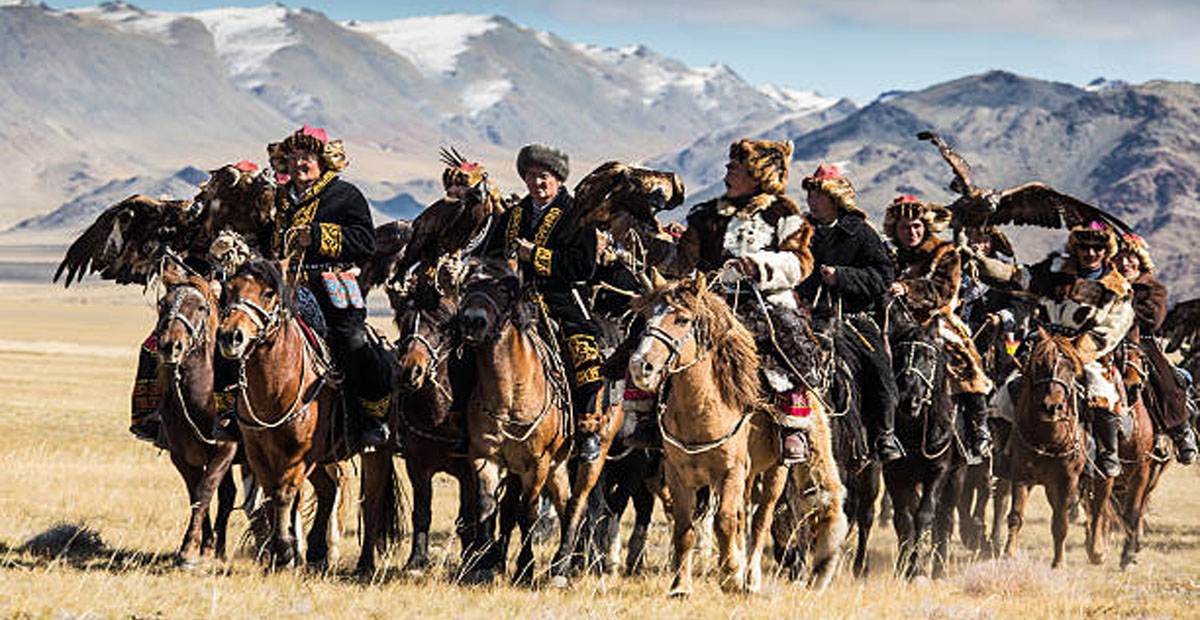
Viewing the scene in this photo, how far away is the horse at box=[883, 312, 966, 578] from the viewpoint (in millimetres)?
11664

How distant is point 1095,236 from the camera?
12.6 metres

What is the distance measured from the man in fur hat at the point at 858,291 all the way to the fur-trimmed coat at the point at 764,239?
2.96ft

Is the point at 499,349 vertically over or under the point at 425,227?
under

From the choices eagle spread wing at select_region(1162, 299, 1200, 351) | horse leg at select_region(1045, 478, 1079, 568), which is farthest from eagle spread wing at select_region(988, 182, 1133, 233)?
eagle spread wing at select_region(1162, 299, 1200, 351)

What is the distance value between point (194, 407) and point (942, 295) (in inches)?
243

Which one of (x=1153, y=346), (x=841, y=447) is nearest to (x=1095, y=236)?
(x=1153, y=346)

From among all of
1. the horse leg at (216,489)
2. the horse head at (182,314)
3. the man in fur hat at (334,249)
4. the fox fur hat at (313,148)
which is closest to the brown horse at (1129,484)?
the man in fur hat at (334,249)

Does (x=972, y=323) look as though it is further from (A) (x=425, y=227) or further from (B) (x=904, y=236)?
(A) (x=425, y=227)

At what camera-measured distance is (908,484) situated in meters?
12.1

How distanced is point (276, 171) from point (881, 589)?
5487 mm

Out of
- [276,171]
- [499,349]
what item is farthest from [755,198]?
[276,171]

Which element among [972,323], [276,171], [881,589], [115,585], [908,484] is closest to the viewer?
[115,585]

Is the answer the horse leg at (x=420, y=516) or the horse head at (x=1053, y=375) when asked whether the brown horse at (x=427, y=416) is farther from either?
the horse head at (x=1053, y=375)

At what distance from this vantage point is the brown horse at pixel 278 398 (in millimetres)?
9227
